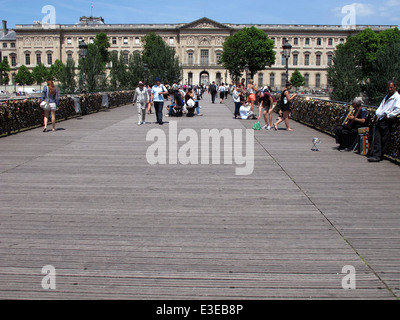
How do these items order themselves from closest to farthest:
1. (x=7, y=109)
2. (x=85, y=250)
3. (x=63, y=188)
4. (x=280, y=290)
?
(x=280, y=290) → (x=85, y=250) → (x=63, y=188) → (x=7, y=109)

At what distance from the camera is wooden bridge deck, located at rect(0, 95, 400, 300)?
398 cm

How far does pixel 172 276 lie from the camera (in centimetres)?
414

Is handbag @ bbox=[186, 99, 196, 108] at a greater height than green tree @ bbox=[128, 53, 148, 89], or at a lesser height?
lesser

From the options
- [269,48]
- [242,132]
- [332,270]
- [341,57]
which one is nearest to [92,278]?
[332,270]

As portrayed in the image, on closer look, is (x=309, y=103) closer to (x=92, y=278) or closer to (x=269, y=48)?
(x=92, y=278)

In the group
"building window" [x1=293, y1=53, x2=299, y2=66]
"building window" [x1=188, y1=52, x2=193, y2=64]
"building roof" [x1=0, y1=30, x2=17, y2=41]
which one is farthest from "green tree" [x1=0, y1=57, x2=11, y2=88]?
"building window" [x1=293, y1=53, x2=299, y2=66]

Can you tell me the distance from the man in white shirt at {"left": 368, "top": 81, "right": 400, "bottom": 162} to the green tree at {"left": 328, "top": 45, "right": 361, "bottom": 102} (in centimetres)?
2906

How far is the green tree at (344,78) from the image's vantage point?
126 feet

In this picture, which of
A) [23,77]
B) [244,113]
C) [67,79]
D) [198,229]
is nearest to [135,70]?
[67,79]

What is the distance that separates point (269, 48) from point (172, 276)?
287 ft

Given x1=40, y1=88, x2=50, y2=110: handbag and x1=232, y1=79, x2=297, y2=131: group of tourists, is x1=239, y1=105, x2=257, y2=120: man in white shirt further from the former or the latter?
x1=40, y1=88, x2=50, y2=110: handbag

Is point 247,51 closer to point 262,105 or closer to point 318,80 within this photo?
point 318,80

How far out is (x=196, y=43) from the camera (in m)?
108

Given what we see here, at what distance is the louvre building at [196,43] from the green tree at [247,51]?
19.9m
